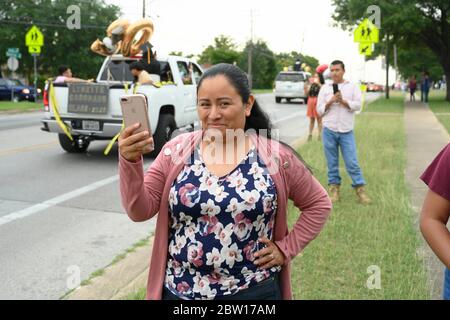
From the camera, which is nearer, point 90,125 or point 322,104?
point 322,104

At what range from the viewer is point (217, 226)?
1966 mm

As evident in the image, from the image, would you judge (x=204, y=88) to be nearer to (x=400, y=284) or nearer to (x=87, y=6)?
(x=400, y=284)

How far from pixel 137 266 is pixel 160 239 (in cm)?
225

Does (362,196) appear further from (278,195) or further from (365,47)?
(365,47)

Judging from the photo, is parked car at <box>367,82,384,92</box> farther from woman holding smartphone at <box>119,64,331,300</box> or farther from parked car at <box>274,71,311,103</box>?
woman holding smartphone at <box>119,64,331,300</box>

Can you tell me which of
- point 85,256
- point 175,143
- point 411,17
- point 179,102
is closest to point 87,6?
point 411,17

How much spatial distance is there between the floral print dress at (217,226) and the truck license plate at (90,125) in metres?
7.09

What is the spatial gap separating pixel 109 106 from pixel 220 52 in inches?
1771

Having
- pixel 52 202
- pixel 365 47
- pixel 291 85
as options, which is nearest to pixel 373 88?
pixel 291 85

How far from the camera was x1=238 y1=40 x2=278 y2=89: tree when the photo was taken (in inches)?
2372

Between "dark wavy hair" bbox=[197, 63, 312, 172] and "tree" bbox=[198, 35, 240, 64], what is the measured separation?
145ft

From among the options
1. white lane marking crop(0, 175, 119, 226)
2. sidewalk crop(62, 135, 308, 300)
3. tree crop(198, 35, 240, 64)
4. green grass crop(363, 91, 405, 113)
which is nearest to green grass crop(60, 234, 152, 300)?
sidewalk crop(62, 135, 308, 300)
